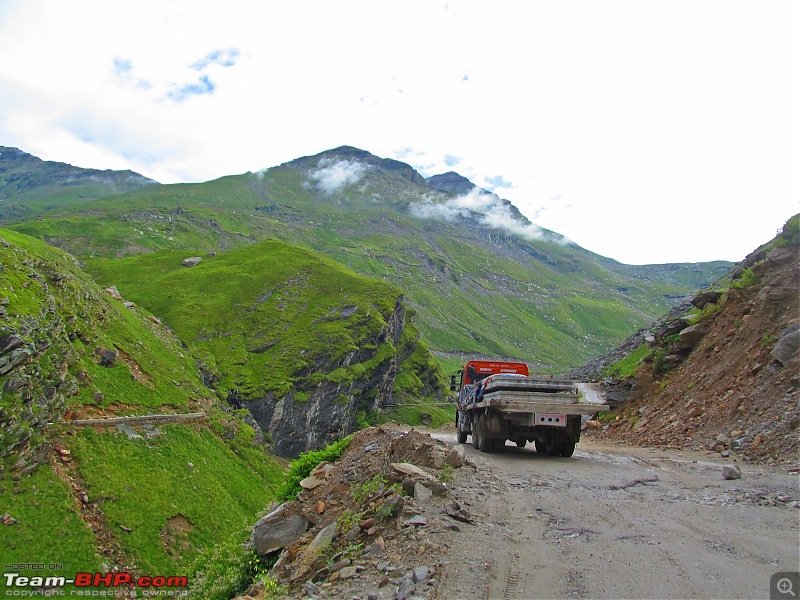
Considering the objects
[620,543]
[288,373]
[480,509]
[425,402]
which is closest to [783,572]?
[620,543]

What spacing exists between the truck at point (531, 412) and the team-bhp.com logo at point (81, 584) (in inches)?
751

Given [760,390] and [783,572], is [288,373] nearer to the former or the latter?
[760,390]

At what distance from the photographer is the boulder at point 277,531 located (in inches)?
420

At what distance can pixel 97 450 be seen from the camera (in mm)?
37938

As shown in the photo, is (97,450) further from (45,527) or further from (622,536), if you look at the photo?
(622,536)

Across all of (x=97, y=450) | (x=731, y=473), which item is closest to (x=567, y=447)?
(x=731, y=473)

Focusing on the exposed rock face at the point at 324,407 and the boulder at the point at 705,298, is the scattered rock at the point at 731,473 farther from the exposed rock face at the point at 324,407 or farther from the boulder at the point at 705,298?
the exposed rock face at the point at 324,407

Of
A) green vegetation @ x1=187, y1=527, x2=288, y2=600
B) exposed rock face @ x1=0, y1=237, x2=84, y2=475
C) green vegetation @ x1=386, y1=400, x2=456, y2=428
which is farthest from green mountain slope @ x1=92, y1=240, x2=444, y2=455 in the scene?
green vegetation @ x1=187, y1=527, x2=288, y2=600

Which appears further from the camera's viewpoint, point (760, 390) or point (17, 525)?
point (17, 525)

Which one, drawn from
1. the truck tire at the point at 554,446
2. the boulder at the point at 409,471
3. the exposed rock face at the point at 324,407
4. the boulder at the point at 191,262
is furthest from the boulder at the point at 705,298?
the boulder at the point at 191,262

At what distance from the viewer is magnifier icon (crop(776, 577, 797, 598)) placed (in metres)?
6.13

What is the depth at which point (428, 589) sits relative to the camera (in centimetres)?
623

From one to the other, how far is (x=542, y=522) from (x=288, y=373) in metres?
82.7

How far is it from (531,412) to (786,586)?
11618 millimetres
